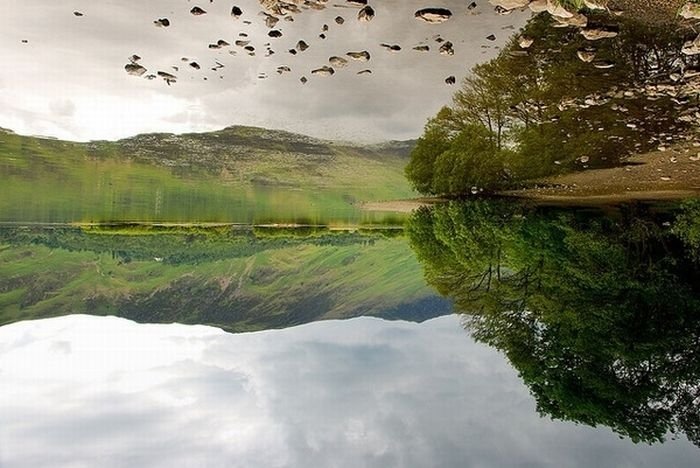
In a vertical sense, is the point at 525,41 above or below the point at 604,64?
above

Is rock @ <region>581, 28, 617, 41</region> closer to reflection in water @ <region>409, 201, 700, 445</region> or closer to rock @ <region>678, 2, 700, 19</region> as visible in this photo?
rock @ <region>678, 2, 700, 19</region>

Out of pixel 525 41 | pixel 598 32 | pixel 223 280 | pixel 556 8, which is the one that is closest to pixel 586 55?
pixel 525 41

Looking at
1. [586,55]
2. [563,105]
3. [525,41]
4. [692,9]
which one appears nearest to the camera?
[692,9]

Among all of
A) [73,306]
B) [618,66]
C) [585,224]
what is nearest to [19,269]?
[73,306]

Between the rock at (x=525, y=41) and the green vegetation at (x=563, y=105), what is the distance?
35 cm

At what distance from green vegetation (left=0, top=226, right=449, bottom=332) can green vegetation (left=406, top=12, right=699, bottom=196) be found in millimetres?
14241

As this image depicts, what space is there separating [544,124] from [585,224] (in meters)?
16.6

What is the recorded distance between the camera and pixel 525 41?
42.1m

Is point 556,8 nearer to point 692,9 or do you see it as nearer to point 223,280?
point 692,9

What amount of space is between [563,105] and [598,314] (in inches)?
1078

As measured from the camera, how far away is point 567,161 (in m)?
47.6

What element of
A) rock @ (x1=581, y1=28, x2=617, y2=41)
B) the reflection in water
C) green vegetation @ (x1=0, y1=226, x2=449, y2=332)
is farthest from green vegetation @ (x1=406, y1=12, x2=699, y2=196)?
green vegetation @ (x1=0, y1=226, x2=449, y2=332)

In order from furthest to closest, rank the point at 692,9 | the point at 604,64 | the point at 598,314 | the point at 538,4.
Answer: the point at 604,64 → the point at 598,314 → the point at 692,9 → the point at 538,4

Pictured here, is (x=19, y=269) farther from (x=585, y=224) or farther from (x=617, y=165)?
(x=617, y=165)
